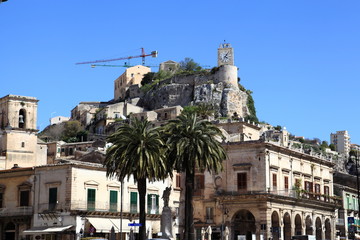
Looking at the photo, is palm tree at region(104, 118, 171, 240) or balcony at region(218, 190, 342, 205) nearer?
palm tree at region(104, 118, 171, 240)

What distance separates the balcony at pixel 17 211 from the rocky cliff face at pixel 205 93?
8085cm

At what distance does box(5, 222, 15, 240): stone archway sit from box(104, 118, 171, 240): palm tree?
48.2 feet

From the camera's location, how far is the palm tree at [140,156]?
46281mm

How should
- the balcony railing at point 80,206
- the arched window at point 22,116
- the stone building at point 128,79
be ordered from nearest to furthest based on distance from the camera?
the balcony railing at point 80,206, the arched window at point 22,116, the stone building at point 128,79

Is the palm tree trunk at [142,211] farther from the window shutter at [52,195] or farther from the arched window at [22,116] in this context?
the arched window at [22,116]

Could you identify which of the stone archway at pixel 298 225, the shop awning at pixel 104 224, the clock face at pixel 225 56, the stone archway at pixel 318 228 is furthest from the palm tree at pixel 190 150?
the clock face at pixel 225 56

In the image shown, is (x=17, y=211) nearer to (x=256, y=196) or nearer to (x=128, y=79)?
(x=256, y=196)

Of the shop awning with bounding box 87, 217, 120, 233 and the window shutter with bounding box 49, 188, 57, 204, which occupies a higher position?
the window shutter with bounding box 49, 188, 57, 204

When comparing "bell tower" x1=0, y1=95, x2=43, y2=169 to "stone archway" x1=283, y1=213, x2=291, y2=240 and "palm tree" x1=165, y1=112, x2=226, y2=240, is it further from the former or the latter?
"stone archway" x1=283, y1=213, x2=291, y2=240

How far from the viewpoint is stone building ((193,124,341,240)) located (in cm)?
6153

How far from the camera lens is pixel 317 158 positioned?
72875 millimetres

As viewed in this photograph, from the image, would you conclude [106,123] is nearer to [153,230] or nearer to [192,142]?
[153,230]

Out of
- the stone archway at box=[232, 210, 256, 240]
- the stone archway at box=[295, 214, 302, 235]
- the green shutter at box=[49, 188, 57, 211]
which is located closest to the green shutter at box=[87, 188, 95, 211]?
the green shutter at box=[49, 188, 57, 211]

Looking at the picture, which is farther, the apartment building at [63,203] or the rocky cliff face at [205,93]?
the rocky cliff face at [205,93]
